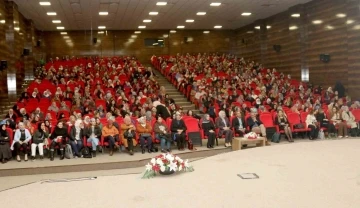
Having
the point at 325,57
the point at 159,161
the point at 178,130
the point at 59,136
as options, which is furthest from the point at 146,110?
the point at 325,57

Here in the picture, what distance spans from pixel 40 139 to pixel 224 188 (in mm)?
5285

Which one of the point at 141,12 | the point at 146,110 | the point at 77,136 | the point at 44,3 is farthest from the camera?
the point at 141,12

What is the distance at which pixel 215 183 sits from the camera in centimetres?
579

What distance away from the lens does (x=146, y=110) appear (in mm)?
11812

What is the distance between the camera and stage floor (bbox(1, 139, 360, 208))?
4.89 m

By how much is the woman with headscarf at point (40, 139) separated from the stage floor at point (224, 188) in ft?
9.93

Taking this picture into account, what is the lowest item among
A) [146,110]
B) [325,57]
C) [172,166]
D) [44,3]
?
[172,166]

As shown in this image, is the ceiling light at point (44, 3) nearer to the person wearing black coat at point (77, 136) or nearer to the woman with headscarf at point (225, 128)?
the person wearing black coat at point (77, 136)

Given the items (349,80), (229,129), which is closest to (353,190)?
(229,129)

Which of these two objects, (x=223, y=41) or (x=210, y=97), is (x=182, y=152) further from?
(x=223, y=41)

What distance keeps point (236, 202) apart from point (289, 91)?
37.9ft

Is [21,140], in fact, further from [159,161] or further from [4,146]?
[159,161]

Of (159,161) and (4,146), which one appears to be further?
(4,146)

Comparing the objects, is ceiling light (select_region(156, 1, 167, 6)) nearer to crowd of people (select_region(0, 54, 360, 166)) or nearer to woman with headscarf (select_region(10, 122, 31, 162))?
crowd of people (select_region(0, 54, 360, 166))
